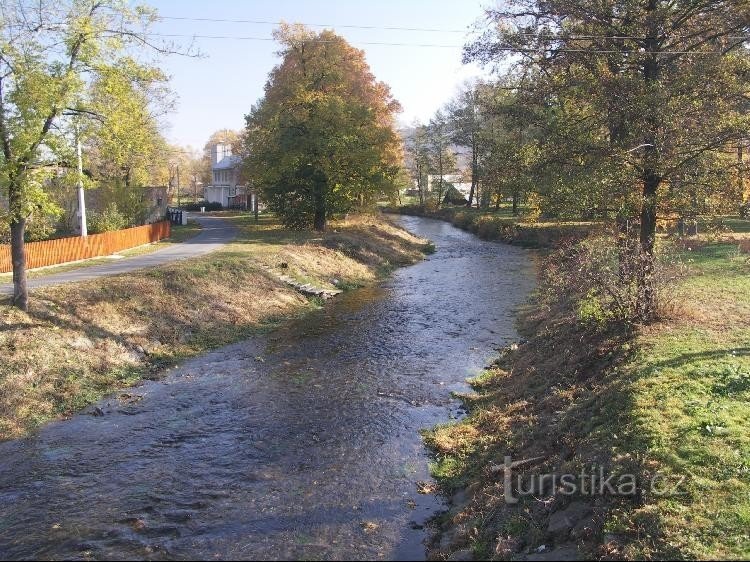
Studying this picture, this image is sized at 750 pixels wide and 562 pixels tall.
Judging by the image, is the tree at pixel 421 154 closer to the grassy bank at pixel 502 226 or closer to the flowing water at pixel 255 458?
the grassy bank at pixel 502 226

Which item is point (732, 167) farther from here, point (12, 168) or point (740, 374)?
point (12, 168)

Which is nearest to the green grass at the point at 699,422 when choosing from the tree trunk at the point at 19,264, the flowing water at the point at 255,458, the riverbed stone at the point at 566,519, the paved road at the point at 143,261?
the riverbed stone at the point at 566,519

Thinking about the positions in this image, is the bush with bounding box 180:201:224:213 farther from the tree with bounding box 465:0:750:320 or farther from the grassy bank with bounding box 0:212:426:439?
the tree with bounding box 465:0:750:320

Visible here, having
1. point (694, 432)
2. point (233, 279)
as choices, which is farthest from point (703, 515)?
point (233, 279)

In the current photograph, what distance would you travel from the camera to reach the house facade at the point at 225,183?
83375 millimetres

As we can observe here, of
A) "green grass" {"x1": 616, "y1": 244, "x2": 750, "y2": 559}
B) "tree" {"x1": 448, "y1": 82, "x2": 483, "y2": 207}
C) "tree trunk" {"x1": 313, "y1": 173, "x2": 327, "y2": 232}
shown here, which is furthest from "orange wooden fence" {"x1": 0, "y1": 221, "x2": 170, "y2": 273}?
"tree" {"x1": 448, "y1": 82, "x2": 483, "y2": 207}

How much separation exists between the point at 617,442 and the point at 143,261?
22777 millimetres

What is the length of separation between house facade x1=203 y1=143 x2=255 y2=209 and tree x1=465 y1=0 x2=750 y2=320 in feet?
221

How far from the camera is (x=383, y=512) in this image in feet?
28.5

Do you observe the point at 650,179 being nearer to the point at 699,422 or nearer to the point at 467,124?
the point at 699,422

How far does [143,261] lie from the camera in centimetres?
2589

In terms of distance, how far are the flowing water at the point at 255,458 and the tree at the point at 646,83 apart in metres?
6.37

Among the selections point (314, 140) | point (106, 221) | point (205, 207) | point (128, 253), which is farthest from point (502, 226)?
point (205, 207)

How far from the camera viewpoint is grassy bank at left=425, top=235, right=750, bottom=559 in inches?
251
